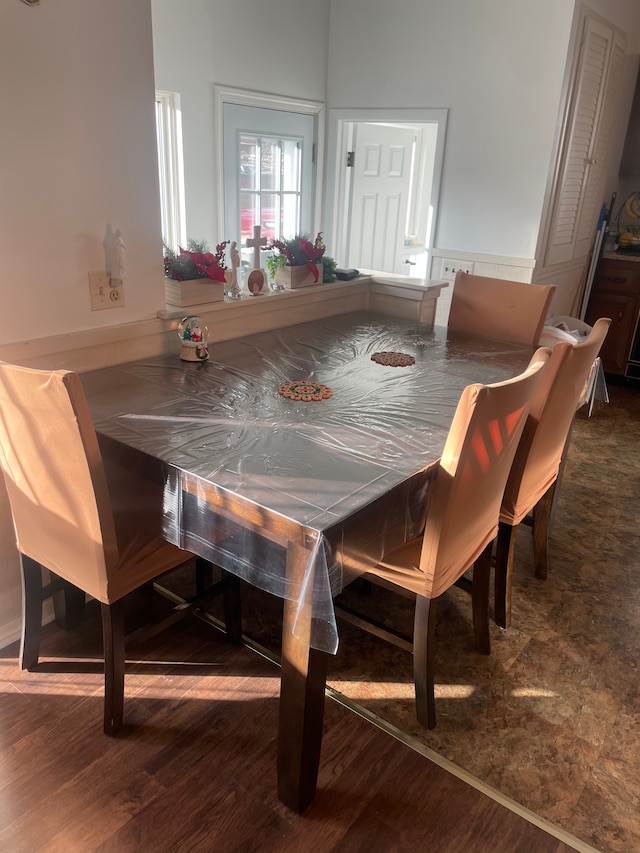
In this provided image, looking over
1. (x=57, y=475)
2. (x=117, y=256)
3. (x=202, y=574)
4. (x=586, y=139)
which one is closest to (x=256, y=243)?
(x=117, y=256)

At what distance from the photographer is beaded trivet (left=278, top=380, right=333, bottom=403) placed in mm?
1937

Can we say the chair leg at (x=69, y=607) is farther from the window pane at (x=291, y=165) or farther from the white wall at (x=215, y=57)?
the window pane at (x=291, y=165)

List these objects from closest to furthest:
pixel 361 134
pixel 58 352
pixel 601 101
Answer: pixel 58 352
pixel 601 101
pixel 361 134

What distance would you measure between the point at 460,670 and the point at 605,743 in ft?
1.44

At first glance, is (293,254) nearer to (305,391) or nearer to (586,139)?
(305,391)

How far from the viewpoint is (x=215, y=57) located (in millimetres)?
3592

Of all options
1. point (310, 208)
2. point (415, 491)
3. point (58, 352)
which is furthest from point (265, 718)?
point (310, 208)

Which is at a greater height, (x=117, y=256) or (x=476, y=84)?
(x=476, y=84)

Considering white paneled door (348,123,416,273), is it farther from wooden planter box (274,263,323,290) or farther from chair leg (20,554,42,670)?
chair leg (20,554,42,670)

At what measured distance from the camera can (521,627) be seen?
87.6 inches

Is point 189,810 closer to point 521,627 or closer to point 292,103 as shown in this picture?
point 521,627

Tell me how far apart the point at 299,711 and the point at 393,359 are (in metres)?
1.37

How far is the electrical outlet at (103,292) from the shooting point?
2.00 m

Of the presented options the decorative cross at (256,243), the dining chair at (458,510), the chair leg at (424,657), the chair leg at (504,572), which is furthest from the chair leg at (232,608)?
the decorative cross at (256,243)
